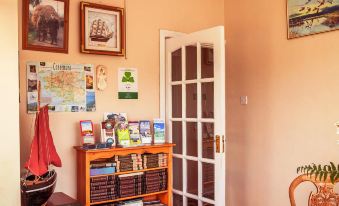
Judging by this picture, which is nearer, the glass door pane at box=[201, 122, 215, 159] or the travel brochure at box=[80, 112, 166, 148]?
the travel brochure at box=[80, 112, 166, 148]

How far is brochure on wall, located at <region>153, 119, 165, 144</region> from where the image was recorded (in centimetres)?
317

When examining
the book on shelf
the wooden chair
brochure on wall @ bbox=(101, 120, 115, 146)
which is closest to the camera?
the wooden chair

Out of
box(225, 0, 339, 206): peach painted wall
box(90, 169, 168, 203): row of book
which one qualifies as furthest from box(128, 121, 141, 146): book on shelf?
box(225, 0, 339, 206): peach painted wall

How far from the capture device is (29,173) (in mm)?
2369

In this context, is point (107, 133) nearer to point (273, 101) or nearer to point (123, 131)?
point (123, 131)

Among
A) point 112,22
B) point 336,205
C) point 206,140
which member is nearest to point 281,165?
point 206,140

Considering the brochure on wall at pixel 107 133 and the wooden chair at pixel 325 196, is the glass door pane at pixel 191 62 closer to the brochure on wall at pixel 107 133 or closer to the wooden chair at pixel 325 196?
the brochure on wall at pixel 107 133

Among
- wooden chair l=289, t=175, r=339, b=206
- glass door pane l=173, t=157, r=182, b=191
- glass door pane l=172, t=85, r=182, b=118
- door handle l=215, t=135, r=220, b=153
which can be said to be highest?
glass door pane l=172, t=85, r=182, b=118

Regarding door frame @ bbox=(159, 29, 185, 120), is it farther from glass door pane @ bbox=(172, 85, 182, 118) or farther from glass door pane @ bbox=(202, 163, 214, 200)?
glass door pane @ bbox=(202, 163, 214, 200)

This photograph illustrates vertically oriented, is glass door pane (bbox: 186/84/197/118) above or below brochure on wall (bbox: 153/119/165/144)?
above

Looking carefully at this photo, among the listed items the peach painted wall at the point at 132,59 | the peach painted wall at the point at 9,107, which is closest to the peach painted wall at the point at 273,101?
the peach painted wall at the point at 132,59

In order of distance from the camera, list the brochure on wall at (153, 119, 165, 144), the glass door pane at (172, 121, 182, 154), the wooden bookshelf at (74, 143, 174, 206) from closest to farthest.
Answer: the wooden bookshelf at (74, 143, 174, 206) < the brochure on wall at (153, 119, 165, 144) < the glass door pane at (172, 121, 182, 154)

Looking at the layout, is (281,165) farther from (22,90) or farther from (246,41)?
(22,90)

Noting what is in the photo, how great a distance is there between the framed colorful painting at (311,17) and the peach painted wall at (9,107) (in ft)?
7.74
